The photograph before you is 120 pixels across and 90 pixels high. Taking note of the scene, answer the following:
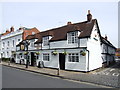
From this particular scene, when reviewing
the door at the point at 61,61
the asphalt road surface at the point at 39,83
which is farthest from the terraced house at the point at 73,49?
the asphalt road surface at the point at 39,83

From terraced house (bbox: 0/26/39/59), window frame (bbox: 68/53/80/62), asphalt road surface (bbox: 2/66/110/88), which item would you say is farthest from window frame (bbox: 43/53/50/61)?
terraced house (bbox: 0/26/39/59)

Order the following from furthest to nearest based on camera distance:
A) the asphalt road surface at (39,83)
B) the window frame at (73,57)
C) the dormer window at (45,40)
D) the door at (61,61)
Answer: the dormer window at (45,40)
the door at (61,61)
the window frame at (73,57)
the asphalt road surface at (39,83)

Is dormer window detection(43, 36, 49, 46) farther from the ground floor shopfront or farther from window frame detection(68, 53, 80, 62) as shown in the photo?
window frame detection(68, 53, 80, 62)

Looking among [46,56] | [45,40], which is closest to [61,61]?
[46,56]

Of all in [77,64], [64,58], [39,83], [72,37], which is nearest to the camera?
[39,83]

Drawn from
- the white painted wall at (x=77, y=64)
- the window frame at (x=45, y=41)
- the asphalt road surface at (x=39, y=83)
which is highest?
the window frame at (x=45, y=41)

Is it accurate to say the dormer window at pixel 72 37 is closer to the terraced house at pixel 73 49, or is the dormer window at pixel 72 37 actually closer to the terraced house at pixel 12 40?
the terraced house at pixel 73 49

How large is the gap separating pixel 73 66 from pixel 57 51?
3.44 m

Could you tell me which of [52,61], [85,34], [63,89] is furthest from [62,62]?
[63,89]

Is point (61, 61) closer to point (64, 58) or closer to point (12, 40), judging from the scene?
point (64, 58)

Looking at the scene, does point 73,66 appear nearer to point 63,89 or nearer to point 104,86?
point 104,86

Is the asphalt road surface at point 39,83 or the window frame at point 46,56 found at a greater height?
the window frame at point 46,56

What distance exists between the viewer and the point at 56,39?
55.8 feet

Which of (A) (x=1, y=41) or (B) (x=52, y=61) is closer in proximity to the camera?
(B) (x=52, y=61)
